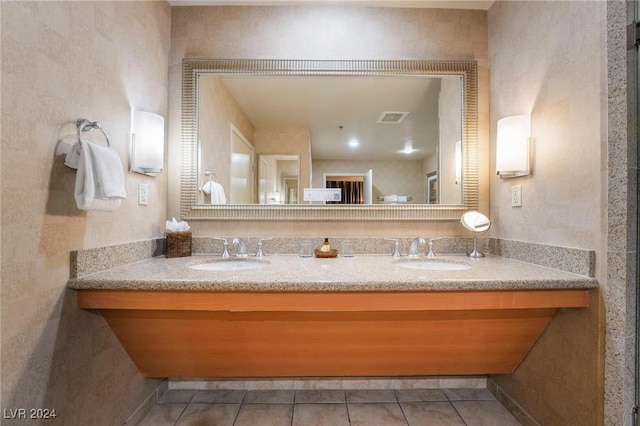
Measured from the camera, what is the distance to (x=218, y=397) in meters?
1.73

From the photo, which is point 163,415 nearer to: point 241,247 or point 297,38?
point 241,247

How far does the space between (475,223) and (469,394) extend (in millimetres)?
990

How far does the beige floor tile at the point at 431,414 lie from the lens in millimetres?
1530

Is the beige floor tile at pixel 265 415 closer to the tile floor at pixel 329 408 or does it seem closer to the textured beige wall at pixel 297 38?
the tile floor at pixel 329 408

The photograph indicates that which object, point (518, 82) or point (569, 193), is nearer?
point (569, 193)

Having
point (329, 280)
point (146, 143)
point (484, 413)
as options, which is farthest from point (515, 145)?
point (146, 143)

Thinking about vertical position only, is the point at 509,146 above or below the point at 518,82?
below

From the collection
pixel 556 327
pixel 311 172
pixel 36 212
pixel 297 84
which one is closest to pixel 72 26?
pixel 36 212

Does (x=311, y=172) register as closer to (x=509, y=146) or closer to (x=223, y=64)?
(x=223, y=64)

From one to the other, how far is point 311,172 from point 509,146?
103cm

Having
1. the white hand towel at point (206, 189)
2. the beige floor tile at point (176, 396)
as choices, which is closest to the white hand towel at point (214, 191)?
the white hand towel at point (206, 189)

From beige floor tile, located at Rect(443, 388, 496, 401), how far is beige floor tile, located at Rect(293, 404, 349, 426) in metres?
0.63

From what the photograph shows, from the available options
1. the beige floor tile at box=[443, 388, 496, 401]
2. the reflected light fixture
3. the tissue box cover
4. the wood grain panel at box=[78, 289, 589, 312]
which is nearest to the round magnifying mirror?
the reflected light fixture

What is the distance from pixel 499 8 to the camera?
173cm
